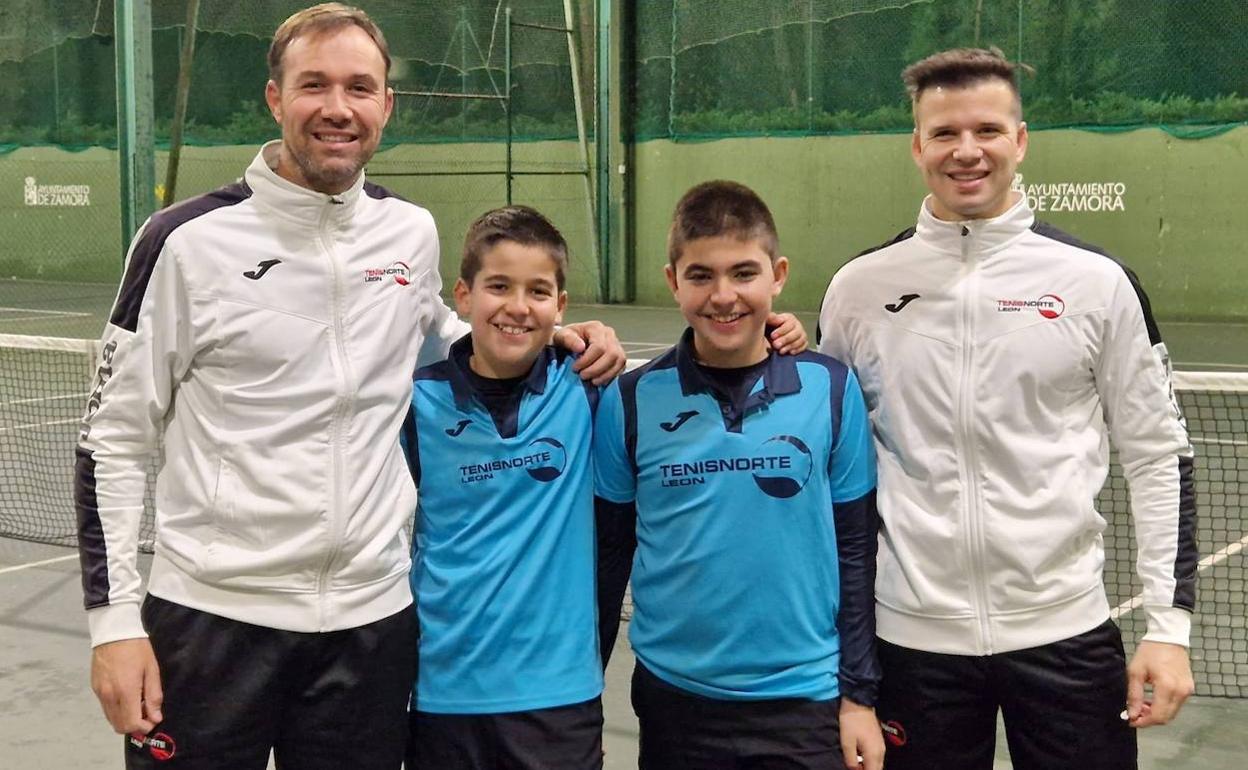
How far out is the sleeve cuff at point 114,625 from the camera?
2.15 meters

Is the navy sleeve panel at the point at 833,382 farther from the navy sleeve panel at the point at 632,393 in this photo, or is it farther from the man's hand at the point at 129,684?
the man's hand at the point at 129,684

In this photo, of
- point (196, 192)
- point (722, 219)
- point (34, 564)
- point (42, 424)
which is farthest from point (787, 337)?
point (196, 192)

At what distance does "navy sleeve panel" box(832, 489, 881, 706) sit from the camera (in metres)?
2.25

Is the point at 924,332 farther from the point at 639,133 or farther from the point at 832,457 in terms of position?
the point at 639,133

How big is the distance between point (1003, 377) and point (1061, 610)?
0.40 metres

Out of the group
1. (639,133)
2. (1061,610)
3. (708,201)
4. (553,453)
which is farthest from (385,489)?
(639,133)

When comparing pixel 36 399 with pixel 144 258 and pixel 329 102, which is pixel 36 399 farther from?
pixel 329 102

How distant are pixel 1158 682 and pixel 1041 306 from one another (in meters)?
0.65

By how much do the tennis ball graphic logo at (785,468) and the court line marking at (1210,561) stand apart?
2838mm

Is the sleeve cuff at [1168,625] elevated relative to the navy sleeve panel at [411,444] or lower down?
lower down

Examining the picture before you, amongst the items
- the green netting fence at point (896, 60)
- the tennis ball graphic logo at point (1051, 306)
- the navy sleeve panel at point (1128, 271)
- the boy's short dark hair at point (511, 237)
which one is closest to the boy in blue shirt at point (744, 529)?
the boy's short dark hair at point (511, 237)

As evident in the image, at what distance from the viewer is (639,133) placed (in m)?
16.6

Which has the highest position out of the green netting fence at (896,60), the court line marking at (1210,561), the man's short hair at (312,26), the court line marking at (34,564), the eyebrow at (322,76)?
the green netting fence at (896,60)

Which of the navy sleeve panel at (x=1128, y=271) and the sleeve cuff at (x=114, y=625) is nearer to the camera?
the sleeve cuff at (x=114, y=625)
